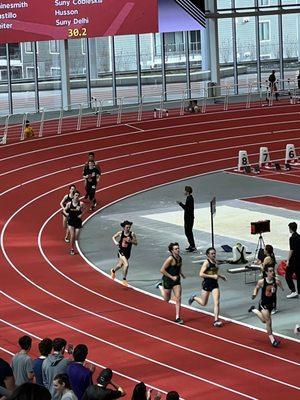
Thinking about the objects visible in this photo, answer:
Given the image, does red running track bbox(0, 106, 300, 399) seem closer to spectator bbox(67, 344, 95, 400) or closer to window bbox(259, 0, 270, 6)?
spectator bbox(67, 344, 95, 400)

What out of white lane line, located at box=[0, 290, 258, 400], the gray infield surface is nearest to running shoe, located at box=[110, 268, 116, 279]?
the gray infield surface

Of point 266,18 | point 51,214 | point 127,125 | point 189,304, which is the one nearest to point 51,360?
point 189,304

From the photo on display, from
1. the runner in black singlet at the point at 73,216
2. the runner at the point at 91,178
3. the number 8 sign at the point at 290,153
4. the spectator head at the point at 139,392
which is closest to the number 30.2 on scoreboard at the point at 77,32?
the number 8 sign at the point at 290,153

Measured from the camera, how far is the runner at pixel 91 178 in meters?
27.5

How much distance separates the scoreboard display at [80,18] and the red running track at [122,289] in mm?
3456

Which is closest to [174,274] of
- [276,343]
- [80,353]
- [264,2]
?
[276,343]

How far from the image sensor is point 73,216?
2322 cm

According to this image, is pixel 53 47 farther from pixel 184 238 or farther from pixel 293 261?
pixel 293 261

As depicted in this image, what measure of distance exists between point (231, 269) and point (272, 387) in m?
6.90

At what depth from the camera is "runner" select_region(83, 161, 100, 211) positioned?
2752cm

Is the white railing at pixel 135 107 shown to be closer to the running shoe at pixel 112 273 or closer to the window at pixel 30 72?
the window at pixel 30 72

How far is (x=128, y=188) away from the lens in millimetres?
31062

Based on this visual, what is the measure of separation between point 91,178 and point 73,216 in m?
4.59

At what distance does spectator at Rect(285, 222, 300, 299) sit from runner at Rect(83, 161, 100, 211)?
30.1ft
